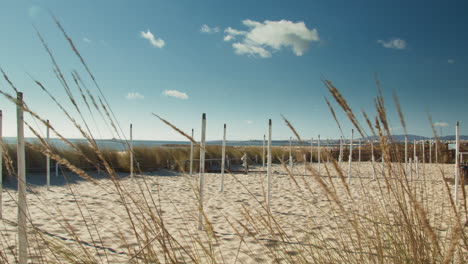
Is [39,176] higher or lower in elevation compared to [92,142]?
lower

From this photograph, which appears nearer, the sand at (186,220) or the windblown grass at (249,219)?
the windblown grass at (249,219)

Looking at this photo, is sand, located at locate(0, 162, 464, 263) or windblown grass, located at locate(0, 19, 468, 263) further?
sand, located at locate(0, 162, 464, 263)

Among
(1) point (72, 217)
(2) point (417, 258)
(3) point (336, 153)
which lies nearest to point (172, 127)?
(2) point (417, 258)

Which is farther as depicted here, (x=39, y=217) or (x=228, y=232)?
(x=39, y=217)

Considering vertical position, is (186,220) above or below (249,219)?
below

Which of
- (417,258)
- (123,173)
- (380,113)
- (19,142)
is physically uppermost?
(380,113)

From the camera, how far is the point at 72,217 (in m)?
4.13

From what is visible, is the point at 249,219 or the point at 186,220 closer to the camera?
the point at 249,219

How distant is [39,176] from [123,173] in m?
2.60

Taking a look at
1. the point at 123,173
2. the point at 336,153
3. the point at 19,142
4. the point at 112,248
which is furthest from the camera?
the point at 336,153

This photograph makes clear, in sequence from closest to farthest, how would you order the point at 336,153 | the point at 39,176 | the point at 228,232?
the point at 228,232 < the point at 39,176 < the point at 336,153

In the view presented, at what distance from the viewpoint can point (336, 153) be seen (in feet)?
63.8

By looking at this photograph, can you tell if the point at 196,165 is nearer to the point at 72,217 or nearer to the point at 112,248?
the point at 72,217

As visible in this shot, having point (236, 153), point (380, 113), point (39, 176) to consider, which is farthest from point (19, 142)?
point (236, 153)
